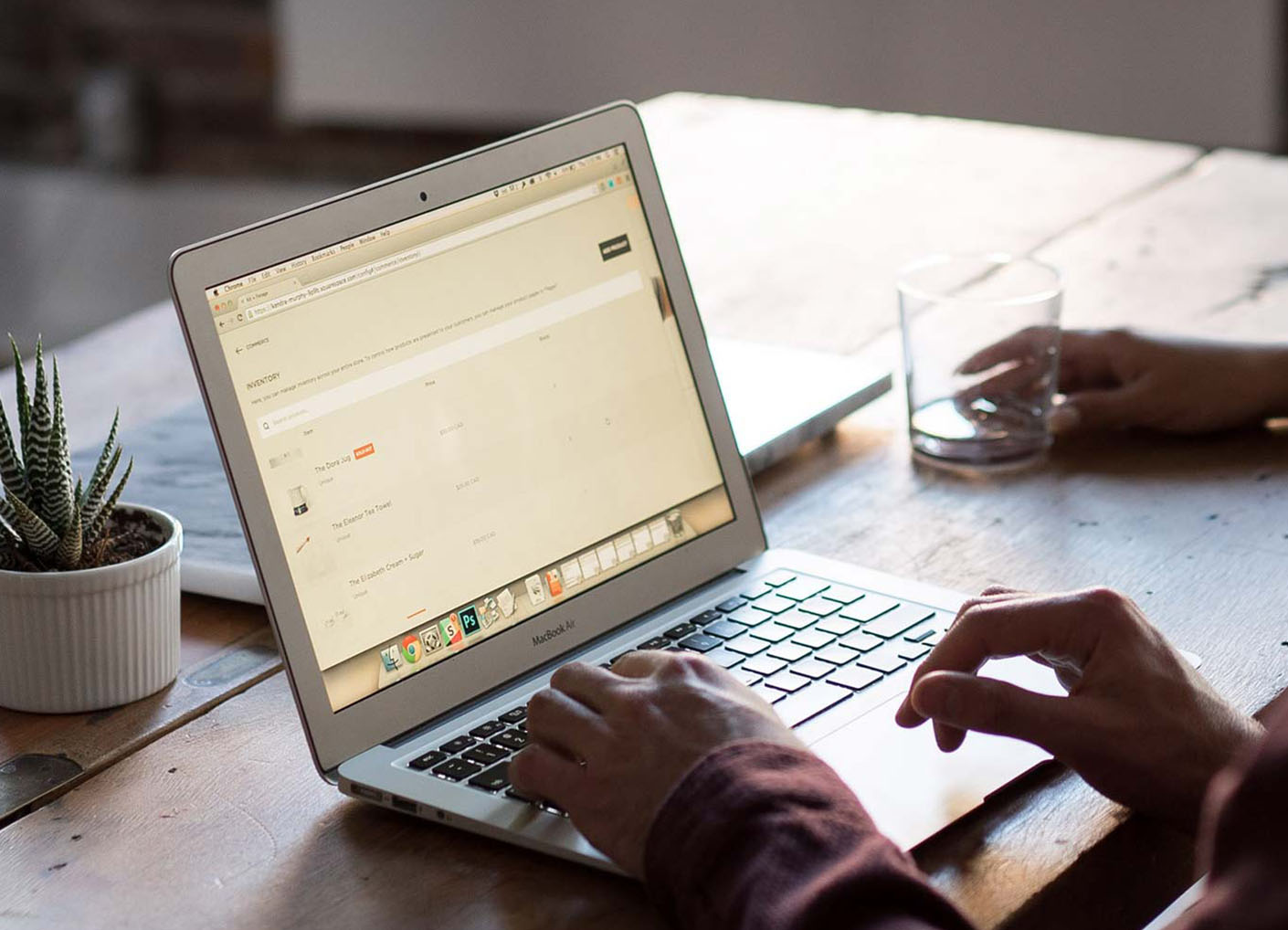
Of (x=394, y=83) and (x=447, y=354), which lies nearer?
(x=447, y=354)

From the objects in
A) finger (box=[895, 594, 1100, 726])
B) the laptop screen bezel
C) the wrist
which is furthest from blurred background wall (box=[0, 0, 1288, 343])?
finger (box=[895, 594, 1100, 726])

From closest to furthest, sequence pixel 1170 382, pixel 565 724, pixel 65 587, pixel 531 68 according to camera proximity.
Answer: pixel 565 724, pixel 65 587, pixel 1170 382, pixel 531 68

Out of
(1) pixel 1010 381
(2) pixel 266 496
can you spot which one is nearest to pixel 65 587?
(2) pixel 266 496

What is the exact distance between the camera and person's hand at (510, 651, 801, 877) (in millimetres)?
781

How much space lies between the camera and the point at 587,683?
855mm

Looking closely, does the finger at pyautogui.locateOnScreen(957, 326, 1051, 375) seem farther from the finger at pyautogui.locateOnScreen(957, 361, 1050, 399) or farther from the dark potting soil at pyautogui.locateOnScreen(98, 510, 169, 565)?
the dark potting soil at pyautogui.locateOnScreen(98, 510, 169, 565)

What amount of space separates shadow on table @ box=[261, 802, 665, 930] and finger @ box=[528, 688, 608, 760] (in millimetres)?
58

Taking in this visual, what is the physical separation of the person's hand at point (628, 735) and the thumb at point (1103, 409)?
2.06ft

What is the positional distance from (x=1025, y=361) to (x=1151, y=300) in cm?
38

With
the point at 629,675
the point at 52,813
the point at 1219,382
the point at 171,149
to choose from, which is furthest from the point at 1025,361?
the point at 171,149

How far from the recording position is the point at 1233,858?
59 centimetres

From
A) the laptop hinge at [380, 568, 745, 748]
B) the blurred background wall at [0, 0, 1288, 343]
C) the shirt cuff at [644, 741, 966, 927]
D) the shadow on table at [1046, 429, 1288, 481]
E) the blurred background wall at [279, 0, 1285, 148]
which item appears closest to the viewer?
the shirt cuff at [644, 741, 966, 927]

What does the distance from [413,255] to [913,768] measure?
0.42 m

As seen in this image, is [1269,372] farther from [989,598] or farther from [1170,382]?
[989,598]
